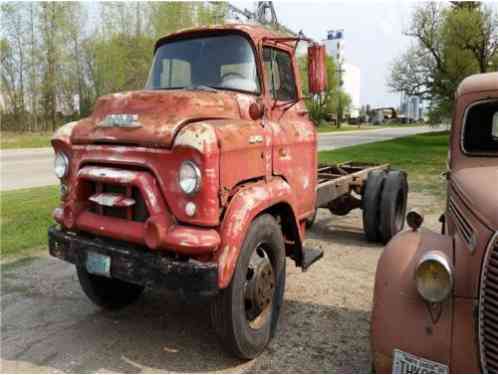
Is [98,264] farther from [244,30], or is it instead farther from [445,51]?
[445,51]

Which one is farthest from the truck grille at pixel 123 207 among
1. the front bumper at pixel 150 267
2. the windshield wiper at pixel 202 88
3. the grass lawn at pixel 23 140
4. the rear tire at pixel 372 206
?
the grass lawn at pixel 23 140

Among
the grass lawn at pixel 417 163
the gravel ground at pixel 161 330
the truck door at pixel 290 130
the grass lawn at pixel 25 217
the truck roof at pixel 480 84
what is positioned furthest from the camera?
the grass lawn at pixel 417 163

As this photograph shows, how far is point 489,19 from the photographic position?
989 inches

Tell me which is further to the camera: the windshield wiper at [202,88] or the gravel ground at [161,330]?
the windshield wiper at [202,88]

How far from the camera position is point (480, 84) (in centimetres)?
360

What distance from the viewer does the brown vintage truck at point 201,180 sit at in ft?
9.55

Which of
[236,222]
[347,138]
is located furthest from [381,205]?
[347,138]

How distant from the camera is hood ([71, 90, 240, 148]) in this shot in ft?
10.0

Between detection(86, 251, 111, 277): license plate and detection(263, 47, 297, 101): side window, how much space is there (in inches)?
77.6

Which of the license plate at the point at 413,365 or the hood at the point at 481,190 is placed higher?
the hood at the point at 481,190

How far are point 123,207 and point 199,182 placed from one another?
731mm

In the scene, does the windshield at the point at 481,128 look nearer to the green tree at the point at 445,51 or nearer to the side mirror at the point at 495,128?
the side mirror at the point at 495,128

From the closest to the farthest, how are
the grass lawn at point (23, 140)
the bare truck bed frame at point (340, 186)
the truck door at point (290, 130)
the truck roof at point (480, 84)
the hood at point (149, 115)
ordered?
the hood at point (149, 115) → the truck roof at point (480, 84) → the truck door at point (290, 130) → the bare truck bed frame at point (340, 186) → the grass lawn at point (23, 140)

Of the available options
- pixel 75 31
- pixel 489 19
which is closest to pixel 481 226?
pixel 489 19
